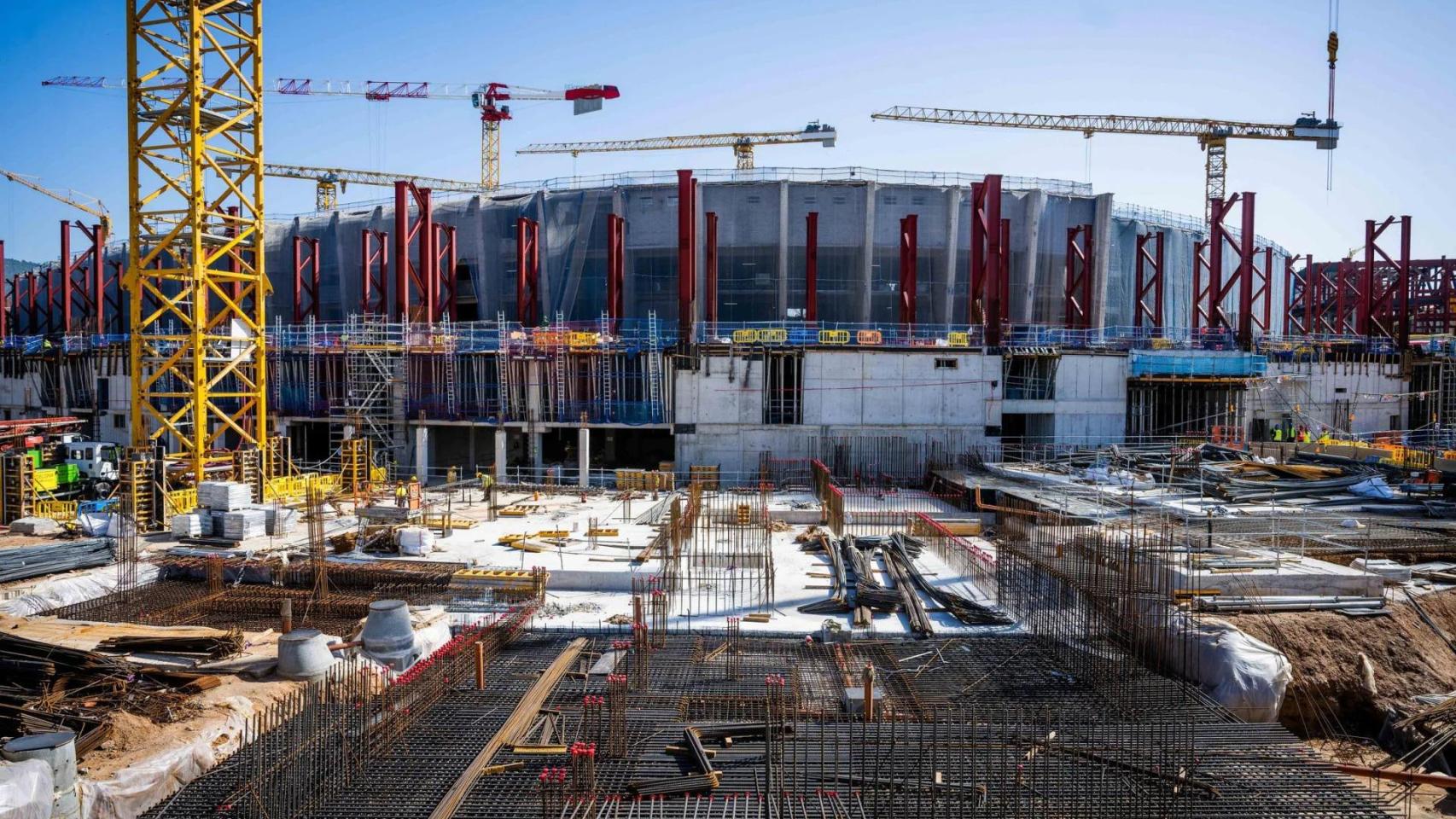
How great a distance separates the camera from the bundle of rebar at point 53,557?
49.2ft

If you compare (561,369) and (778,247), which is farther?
(778,247)

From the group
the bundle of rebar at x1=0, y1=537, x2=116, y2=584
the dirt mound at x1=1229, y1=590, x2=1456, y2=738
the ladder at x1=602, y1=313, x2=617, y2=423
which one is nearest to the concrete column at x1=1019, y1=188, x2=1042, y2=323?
the ladder at x1=602, y1=313, x2=617, y2=423

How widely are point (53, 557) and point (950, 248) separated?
113 ft

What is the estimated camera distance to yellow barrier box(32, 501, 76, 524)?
20109 mm

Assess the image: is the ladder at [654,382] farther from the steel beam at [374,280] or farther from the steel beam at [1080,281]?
the steel beam at [1080,281]

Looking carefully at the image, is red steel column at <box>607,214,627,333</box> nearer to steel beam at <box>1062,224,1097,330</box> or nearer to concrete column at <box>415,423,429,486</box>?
concrete column at <box>415,423,429,486</box>

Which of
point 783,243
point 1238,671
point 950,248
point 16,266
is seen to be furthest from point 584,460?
point 16,266

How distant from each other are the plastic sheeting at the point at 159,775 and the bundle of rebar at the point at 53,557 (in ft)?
29.7

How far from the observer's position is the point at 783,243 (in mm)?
38844

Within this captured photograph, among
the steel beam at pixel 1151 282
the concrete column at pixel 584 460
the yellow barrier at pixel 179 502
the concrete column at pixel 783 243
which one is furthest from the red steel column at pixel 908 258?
the yellow barrier at pixel 179 502

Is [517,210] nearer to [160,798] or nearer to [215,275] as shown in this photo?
[215,275]

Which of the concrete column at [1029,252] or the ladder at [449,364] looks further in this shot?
the concrete column at [1029,252]

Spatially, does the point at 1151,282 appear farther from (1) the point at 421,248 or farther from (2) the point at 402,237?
(2) the point at 402,237

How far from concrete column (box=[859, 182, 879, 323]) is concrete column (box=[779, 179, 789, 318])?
11.5 ft
